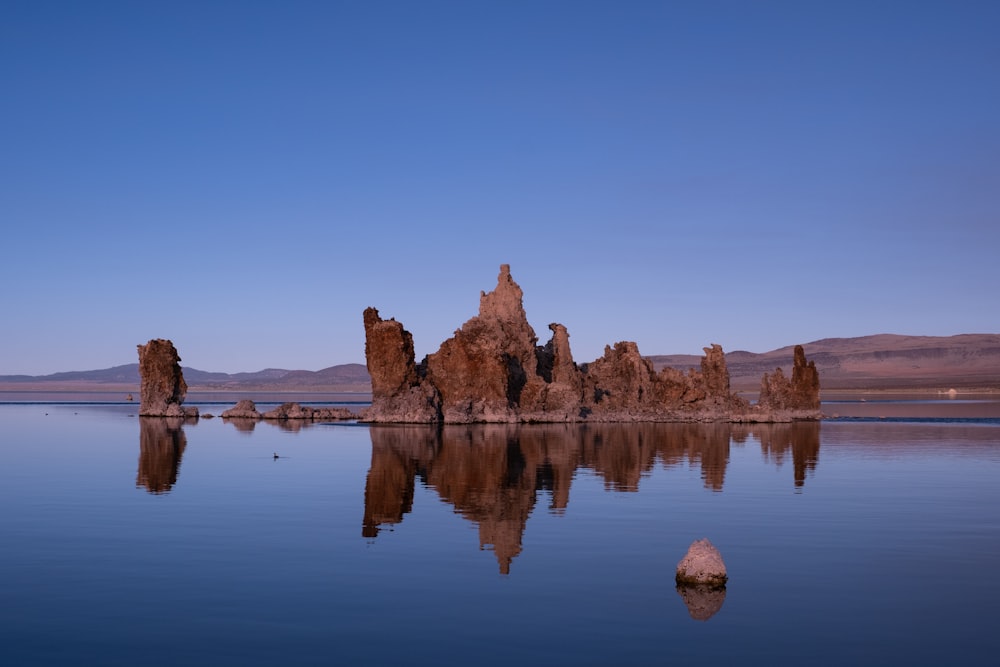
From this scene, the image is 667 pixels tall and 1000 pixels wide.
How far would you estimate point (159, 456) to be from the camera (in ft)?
168

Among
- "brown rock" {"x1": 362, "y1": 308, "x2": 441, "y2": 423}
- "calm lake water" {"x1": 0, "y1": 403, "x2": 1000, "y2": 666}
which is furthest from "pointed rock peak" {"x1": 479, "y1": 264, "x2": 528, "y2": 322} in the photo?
"calm lake water" {"x1": 0, "y1": 403, "x2": 1000, "y2": 666}

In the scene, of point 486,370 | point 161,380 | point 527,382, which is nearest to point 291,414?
point 161,380

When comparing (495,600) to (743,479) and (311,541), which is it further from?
(743,479)

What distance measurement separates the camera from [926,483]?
38156mm

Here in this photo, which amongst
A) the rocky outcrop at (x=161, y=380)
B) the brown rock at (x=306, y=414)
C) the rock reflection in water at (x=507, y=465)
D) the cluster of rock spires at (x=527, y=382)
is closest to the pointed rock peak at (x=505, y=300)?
the cluster of rock spires at (x=527, y=382)

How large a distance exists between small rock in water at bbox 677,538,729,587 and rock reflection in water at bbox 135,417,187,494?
71.3 feet

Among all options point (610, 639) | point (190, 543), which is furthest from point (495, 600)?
point (190, 543)

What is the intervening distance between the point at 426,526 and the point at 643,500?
351 inches

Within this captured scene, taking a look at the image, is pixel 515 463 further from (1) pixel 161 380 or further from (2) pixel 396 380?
(1) pixel 161 380

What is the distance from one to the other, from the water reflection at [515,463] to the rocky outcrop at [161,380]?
33.1 meters

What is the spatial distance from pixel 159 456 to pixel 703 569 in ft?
127

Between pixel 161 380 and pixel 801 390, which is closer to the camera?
pixel 161 380

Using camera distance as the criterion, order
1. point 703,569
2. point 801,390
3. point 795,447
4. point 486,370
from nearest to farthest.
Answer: point 703,569 < point 795,447 < point 486,370 < point 801,390

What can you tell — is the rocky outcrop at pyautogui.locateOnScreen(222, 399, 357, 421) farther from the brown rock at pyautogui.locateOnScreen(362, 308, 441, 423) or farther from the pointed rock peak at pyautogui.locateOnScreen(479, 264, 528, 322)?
the pointed rock peak at pyautogui.locateOnScreen(479, 264, 528, 322)
